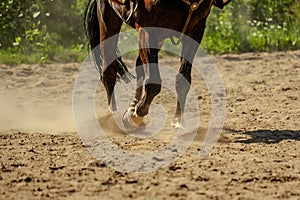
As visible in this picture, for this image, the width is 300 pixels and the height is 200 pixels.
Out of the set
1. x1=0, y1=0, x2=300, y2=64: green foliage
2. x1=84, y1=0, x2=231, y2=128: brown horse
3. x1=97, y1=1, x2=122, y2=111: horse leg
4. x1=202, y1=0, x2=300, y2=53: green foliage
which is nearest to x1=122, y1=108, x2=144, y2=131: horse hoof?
x1=84, y1=0, x2=231, y2=128: brown horse

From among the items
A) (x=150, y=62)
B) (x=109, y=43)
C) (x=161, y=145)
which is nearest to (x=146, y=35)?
(x=150, y=62)

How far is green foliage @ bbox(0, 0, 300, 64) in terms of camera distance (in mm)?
11562

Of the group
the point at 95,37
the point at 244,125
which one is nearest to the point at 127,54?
the point at 95,37

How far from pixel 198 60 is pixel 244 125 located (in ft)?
12.7

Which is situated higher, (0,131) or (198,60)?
(198,60)

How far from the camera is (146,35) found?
5836 mm

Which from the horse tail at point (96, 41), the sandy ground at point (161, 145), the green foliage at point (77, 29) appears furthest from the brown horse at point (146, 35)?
the green foliage at point (77, 29)

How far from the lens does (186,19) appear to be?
5.71 metres

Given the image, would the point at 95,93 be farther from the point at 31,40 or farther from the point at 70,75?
the point at 31,40

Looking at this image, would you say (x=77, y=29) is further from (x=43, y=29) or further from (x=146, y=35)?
(x=146, y=35)

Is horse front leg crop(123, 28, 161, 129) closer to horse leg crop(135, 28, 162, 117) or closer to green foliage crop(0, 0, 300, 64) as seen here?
horse leg crop(135, 28, 162, 117)

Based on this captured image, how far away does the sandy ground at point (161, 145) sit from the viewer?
418 cm

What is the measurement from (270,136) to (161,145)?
114 centimetres

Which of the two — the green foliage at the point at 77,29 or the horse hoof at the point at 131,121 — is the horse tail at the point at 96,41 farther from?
the green foliage at the point at 77,29
